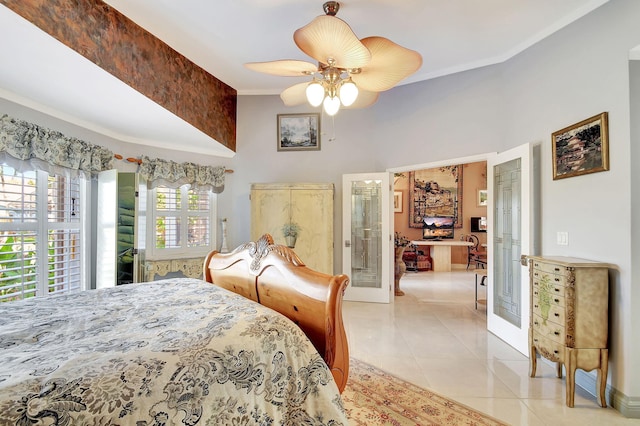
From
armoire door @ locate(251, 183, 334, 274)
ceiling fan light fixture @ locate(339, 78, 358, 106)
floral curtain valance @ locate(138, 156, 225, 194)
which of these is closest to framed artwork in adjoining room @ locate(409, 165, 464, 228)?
armoire door @ locate(251, 183, 334, 274)

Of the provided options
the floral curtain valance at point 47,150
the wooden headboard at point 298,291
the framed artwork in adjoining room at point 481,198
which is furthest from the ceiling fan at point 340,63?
the framed artwork in adjoining room at point 481,198

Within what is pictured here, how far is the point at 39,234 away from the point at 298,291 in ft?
9.96

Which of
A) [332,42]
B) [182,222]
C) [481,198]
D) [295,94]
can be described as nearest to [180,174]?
[182,222]

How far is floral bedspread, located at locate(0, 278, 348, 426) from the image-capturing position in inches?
34.0

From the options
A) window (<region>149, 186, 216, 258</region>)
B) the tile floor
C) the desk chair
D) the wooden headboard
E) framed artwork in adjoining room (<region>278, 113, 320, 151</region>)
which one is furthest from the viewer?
the desk chair

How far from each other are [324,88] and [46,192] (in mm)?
3072

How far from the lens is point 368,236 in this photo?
180 inches

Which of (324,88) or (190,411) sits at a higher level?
(324,88)

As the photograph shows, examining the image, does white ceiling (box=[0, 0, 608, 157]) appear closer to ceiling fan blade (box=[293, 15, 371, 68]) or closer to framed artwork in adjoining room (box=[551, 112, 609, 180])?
Result: ceiling fan blade (box=[293, 15, 371, 68])

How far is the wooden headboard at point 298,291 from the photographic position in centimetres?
148

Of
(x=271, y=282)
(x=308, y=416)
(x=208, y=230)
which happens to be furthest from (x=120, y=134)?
(x=308, y=416)

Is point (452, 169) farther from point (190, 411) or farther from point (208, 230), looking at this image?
point (190, 411)

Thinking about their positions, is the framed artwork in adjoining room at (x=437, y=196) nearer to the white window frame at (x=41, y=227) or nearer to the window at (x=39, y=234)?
the window at (x=39, y=234)

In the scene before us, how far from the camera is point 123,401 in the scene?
0.89 meters
